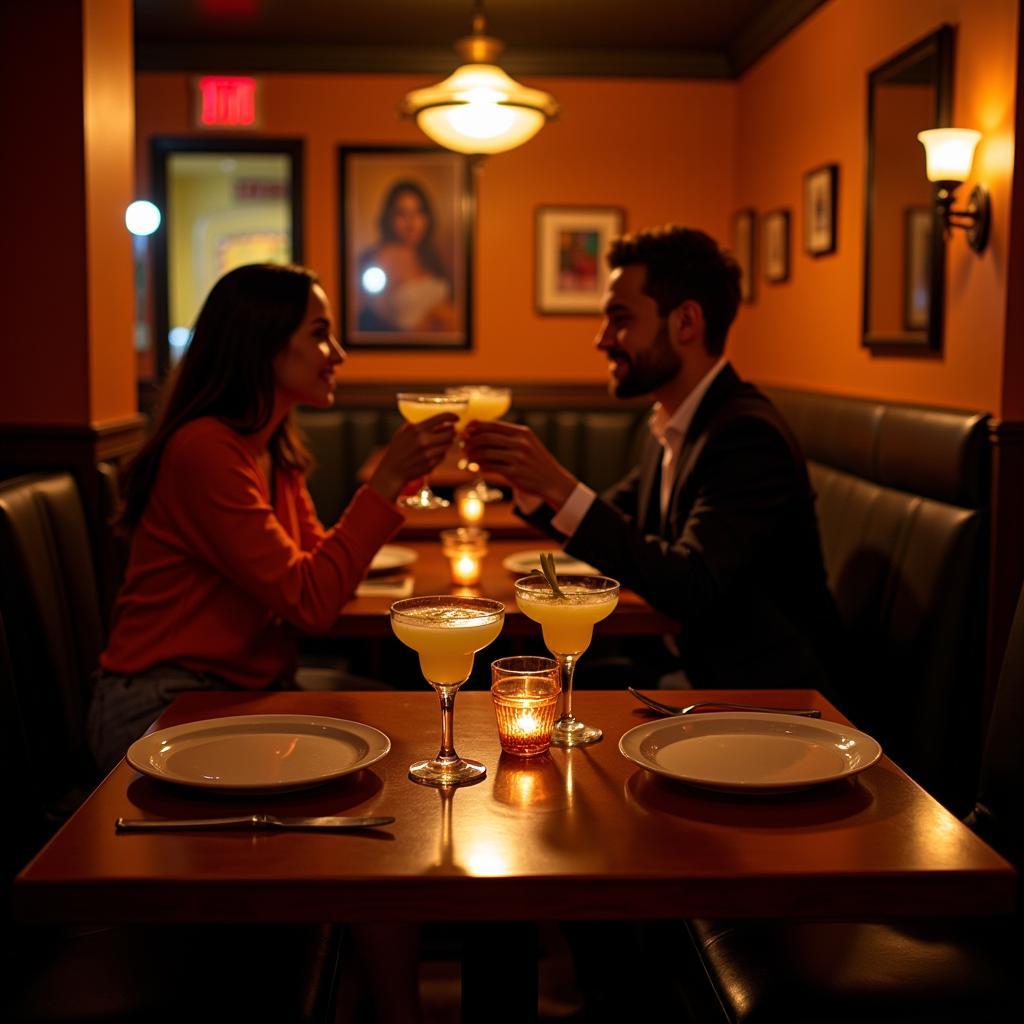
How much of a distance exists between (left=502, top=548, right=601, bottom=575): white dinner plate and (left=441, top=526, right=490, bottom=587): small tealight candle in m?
0.08

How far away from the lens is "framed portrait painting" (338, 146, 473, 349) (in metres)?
6.40

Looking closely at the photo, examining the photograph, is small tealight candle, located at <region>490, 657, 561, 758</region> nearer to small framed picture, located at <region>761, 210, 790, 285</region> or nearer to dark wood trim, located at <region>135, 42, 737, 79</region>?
small framed picture, located at <region>761, 210, 790, 285</region>

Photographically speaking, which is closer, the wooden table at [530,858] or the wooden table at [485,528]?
the wooden table at [530,858]

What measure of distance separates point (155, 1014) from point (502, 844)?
0.51 m

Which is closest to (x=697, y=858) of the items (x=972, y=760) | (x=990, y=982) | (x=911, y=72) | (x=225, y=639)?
(x=990, y=982)

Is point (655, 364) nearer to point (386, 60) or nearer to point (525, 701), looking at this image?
point (525, 701)

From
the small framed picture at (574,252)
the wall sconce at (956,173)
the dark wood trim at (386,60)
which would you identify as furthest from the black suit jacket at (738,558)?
the dark wood trim at (386,60)

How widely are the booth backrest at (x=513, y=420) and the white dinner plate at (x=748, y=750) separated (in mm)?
4670

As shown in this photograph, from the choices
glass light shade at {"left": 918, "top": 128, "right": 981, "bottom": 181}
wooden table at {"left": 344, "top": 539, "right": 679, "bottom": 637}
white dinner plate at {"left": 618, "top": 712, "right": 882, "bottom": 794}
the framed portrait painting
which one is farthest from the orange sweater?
the framed portrait painting

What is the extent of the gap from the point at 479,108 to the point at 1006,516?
74.1 inches

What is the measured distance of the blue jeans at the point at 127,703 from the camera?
7.14ft

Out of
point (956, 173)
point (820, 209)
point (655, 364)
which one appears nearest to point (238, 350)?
point (655, 364)

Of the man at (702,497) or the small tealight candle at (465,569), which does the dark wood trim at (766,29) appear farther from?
the small tealight candle at (465,569)

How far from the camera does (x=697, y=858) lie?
1.24 meters
